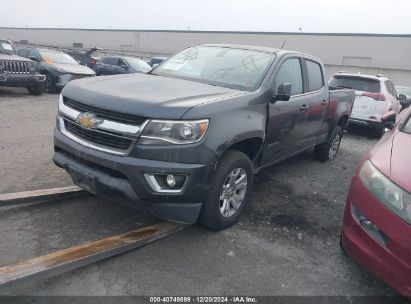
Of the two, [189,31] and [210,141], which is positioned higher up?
[210,141]

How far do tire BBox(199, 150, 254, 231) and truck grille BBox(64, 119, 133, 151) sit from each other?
0.84 meters

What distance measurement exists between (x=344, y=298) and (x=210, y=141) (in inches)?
64.2

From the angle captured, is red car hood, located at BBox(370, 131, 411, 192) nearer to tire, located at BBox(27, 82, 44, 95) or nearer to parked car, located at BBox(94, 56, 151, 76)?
tire, located at BBox(27, 82, 44, 95)

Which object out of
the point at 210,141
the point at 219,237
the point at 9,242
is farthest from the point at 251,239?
the point at 9,242

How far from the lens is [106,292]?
8.71 feet

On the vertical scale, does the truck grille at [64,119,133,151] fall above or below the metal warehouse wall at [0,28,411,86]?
above

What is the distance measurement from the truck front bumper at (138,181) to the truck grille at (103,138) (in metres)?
0.09

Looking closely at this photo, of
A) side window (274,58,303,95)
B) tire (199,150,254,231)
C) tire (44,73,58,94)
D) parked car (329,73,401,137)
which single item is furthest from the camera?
tire (44,73,58,94)

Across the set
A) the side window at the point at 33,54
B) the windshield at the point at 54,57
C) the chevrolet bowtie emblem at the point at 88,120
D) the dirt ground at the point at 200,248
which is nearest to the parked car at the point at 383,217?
the dirt ground at the point at 200,248

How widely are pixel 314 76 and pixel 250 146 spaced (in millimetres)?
2099

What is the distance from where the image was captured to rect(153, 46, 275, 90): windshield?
158 inches

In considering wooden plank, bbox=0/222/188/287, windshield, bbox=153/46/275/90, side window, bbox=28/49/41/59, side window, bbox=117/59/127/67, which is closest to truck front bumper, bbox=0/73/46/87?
side window, bbox=28/49/41/59

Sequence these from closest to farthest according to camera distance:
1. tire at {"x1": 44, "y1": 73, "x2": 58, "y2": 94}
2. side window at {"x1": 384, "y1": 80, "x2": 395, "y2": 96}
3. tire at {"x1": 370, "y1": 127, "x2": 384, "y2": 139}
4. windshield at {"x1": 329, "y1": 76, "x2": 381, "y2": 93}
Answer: windshield at {"x1": 329, "y1": 76, "x2": 381, "y2": 93}
tire at {"x1": 370, "y1": 127, "x2": 384, "y2": 139}
side window at {"x1": 384, "y1": 80, "x2": 395, "y2": 96}
tire at {"x1": 44, "y1": 73, "x2": 58, "y2": 94}

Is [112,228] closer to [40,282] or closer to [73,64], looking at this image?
[40,282]
